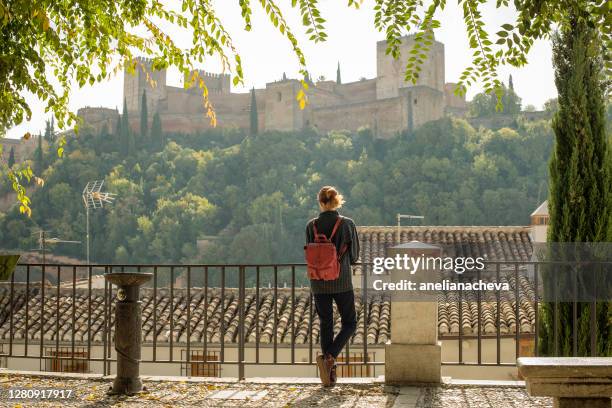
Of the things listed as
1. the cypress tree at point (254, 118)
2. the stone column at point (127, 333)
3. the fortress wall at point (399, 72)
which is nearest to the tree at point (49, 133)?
the cypress tree at point (254, 118)

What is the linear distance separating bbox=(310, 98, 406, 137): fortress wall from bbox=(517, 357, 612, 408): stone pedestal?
239 feet

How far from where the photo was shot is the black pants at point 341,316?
505 centimetres

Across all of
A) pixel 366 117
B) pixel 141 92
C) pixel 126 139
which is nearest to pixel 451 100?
pixel 366 117

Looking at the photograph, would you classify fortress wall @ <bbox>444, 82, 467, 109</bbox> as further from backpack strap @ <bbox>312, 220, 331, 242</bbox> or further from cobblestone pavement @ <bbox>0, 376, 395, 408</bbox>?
cobblestone pavement @ <bbox>0, 376, 395, 408</bbox>

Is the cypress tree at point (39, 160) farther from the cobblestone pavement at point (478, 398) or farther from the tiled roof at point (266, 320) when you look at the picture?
the cobblestone pavement at point (478, 398)

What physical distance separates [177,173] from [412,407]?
241 ft

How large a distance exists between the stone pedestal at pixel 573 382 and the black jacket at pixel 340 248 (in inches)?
78.1

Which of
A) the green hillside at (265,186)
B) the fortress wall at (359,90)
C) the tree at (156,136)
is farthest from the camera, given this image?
the fortress wall at (359,90)

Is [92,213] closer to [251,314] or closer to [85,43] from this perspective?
[251,314]

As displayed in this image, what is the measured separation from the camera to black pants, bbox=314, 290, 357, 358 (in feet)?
16.6

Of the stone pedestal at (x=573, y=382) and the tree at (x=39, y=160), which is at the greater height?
the tree at (x=39, y=160)

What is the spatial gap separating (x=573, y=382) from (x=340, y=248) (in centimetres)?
219

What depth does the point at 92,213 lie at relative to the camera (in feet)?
220

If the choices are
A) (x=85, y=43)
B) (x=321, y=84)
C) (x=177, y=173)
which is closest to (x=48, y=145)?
(x=177, y=173)
